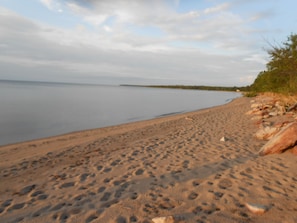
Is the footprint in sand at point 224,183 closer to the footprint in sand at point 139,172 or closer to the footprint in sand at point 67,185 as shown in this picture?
the footprint in sand at point 139,172

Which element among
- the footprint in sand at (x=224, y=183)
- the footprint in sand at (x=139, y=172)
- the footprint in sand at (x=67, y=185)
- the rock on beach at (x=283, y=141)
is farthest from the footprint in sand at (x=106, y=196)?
the rock on beach at (x=283, y=141)

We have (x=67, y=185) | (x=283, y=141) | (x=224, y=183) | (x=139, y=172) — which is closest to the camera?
(x=224, y=183)

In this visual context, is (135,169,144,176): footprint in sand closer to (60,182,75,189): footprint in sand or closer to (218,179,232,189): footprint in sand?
(60,182,75,189): footprint in sand

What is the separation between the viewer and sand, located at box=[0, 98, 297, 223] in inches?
148

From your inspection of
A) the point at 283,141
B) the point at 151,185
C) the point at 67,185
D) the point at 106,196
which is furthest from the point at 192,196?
the point at 283,141

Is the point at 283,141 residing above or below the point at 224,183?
above

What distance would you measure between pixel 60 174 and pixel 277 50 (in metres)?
17.5

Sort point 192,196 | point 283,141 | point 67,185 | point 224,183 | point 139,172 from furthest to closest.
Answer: point 283,141 → point 139,172 → point 67,185 → point 224,183 → point 192,196

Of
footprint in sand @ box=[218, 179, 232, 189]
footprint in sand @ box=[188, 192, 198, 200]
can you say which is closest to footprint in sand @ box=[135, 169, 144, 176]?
footprint in sand @ box=[188, 192, 198, 200]

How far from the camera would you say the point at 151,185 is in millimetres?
4852

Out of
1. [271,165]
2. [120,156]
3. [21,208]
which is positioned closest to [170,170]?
[120,156]

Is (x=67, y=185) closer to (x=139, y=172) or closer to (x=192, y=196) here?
(x=139, y=172)

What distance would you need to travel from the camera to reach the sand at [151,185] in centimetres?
376

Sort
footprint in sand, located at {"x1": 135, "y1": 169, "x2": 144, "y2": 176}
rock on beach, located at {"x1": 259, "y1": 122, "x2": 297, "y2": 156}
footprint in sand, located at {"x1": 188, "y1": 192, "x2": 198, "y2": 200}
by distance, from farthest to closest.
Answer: rock on beach, located at {"x1": 259, "y1": 122, "x2": 297, "y2": 156}
footprint in sand, located at {"x1": 135, "y1": 169, "x2": 144, "y2": 176}
footprint in sand, located at {"x1": 188, "y1": 192, "x2": 198, "y2": 200}
